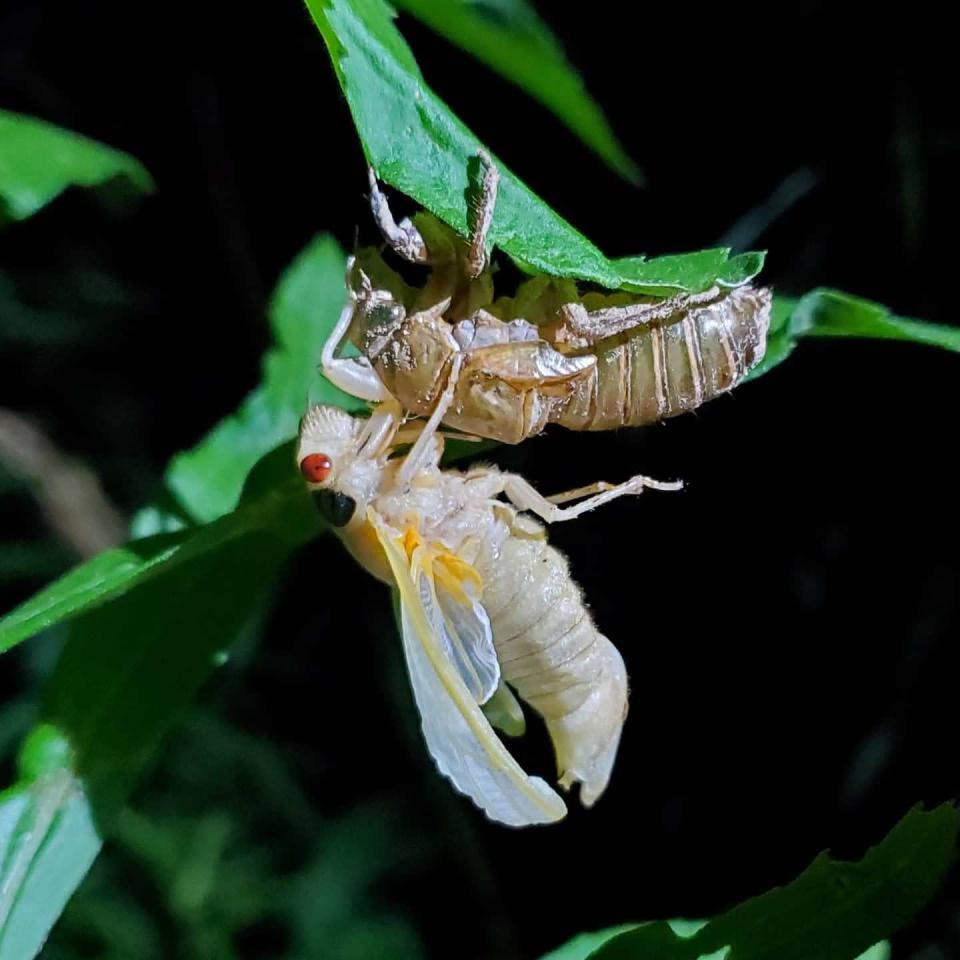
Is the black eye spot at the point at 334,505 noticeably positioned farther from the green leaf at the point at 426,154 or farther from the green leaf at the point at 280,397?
the green leaf at the point at 426,154

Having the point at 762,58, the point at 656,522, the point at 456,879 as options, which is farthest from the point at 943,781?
the point at 762,58

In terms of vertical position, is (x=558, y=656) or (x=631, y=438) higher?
(x=558, y=656)

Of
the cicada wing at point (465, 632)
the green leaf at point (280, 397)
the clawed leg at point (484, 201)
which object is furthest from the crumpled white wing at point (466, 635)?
the clawed leg at point (484, 201)

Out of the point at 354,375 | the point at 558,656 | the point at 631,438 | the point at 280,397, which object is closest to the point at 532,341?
the point at 354,375

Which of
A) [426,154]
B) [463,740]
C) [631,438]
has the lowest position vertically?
[631,438]

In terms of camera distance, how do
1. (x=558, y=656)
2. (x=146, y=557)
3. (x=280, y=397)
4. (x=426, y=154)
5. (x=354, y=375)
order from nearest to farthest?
1. (x=426, y=154)
2. (x=146, y=557)
3. (x=354, y=375)
4. (x=558, y=656)
5. (x=280, y=397)

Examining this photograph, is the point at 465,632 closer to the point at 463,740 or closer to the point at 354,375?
the point at 463,740

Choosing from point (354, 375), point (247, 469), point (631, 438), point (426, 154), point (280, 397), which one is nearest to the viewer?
point (426, 154)
